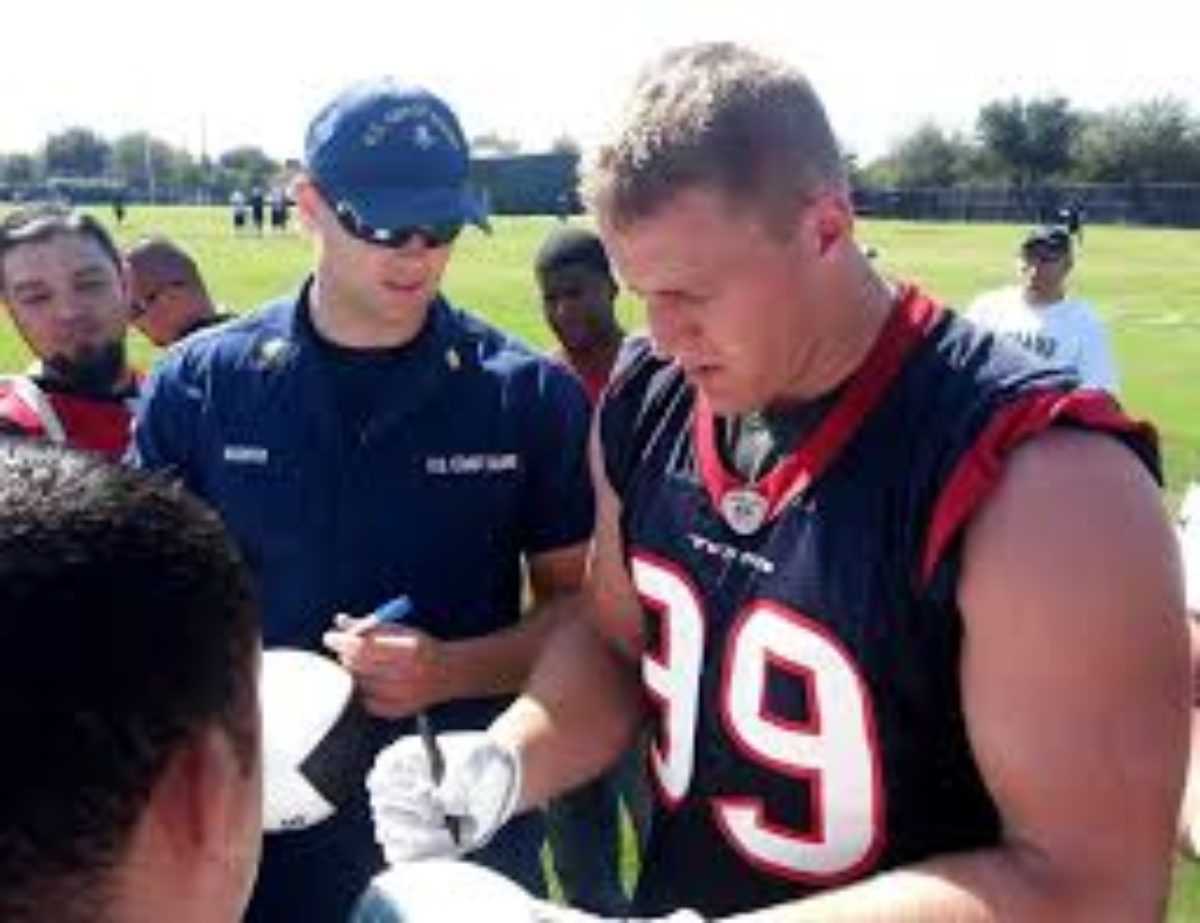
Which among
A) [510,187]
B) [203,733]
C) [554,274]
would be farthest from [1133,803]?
[510,187]

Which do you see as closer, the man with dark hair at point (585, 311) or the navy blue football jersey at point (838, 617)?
the navy blue football jersey at point (838, 617)

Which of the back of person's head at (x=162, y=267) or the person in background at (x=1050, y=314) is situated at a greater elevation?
the back of person's head at (x=162, y=267)

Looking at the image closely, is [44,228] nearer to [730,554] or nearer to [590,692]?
[590,692]

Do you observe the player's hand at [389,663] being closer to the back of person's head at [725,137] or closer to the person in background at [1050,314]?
the back of person's head at [725,137]

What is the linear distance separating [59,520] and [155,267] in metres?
6.02

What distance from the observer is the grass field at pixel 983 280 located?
20.5m

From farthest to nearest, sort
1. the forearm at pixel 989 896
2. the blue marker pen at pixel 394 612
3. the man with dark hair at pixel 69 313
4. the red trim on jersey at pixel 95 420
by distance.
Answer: the man with dark hair at pixel 69 313 → the red trim on jersey at pixel 95 420 → the blue marker pen at pixel 394 612 → the forearm at pixel 989 896

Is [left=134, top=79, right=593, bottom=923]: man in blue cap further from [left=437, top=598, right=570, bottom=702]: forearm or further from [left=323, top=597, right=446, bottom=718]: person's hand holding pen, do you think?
[left=323, top=597, right=446, bottom=718]: person's hand holding pen

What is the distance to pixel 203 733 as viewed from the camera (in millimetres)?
1516

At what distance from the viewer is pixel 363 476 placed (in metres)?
4.02

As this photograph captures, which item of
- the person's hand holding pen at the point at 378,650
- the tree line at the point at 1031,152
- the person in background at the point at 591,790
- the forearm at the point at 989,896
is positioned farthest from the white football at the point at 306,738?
the tree line at the point at 1031,152

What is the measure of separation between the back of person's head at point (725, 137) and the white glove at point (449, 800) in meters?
1.06

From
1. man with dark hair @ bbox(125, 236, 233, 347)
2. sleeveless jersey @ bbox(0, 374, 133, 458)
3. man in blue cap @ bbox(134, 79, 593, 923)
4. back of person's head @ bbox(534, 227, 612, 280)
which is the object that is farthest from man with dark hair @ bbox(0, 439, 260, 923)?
man with dark hair @ bbox(125, 236, 233, 347)

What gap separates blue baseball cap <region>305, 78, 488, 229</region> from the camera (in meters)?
4.08
